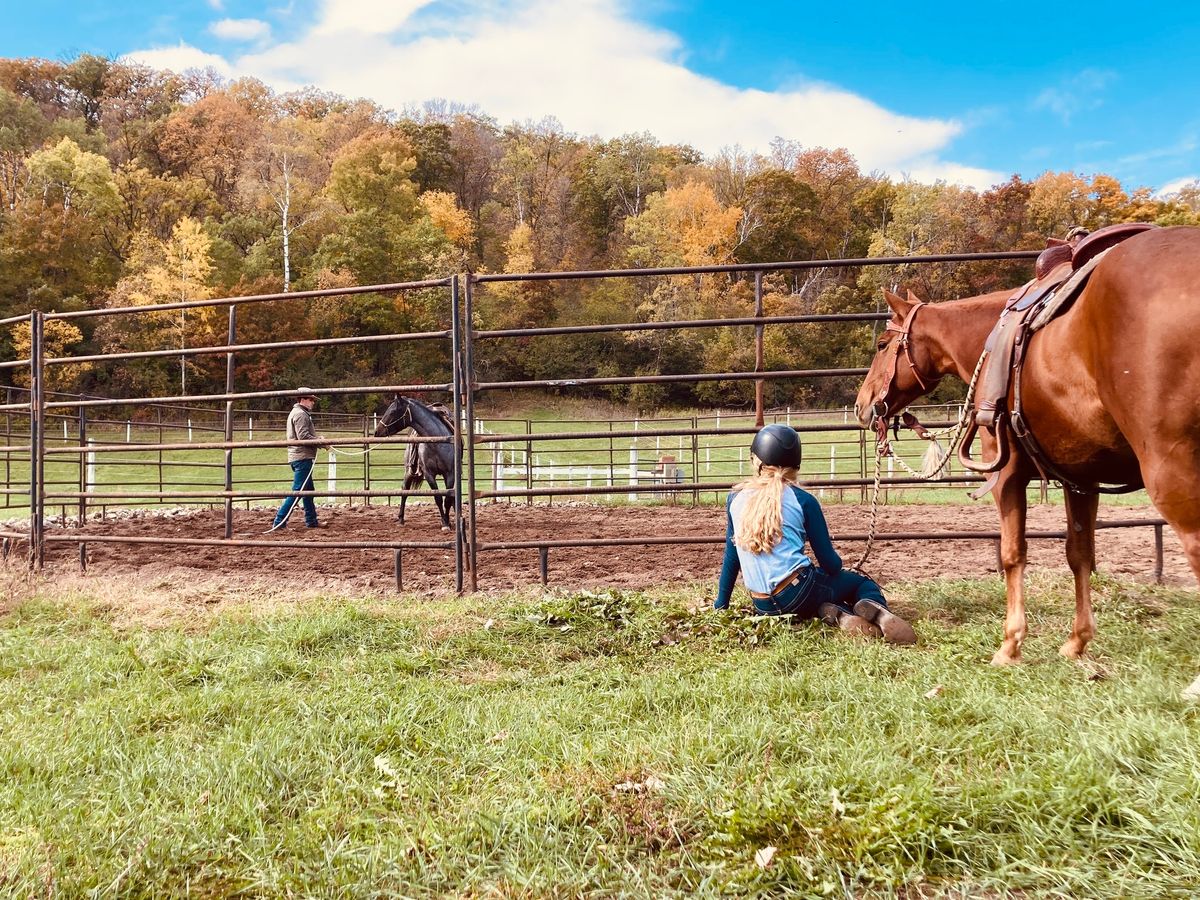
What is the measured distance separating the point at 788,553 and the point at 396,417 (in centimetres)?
662

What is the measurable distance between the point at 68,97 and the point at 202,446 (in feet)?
167

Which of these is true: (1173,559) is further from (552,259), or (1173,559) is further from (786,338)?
(552,259)

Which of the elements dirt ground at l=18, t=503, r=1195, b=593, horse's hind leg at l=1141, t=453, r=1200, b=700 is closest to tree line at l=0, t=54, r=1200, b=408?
dirt ground at l=18, t=503, r=1195, b=593

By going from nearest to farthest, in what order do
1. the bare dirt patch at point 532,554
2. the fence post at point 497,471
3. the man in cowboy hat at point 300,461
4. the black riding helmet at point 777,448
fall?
the black riding helmet at point 777,448, the bare dirt patch at point 532,554, the man in cowboy hat at point 300,461, the fence post at point 497,471

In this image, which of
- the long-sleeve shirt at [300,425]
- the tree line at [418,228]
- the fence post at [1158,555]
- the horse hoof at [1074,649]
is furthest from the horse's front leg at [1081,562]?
the tree line at [418,228]

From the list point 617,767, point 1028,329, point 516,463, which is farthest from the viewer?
point 516,463

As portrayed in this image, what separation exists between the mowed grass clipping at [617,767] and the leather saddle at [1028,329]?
78cm

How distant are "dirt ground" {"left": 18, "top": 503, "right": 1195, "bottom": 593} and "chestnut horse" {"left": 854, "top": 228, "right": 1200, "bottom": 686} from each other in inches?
49.0

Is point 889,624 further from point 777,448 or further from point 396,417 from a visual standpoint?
point 396,417

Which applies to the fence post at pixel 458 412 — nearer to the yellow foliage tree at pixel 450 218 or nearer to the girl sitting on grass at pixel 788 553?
the girl sitting on grass at pixel 788 553

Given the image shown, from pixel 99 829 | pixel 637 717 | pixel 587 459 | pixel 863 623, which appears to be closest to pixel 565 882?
pixel 637 717

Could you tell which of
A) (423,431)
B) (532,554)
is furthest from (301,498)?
(532,554)

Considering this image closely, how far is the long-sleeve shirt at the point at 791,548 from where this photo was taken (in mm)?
3467

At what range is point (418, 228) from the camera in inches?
1385
